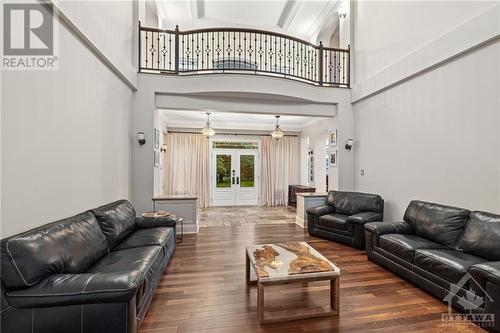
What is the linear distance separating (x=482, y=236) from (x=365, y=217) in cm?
171

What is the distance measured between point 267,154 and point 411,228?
5.94 metres

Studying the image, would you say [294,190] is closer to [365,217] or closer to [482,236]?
[365,217]

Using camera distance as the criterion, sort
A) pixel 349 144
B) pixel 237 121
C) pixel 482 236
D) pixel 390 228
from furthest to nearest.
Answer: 1. pixel 237 121
2. pixel 349 144
3. pixel 390 228
4. pixel 482 236

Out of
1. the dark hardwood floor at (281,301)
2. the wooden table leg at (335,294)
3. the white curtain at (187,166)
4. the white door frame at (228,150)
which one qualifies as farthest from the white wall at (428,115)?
the white curtain at (187,166)

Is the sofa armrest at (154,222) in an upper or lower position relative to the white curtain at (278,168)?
lower

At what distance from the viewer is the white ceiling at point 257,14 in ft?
20.1

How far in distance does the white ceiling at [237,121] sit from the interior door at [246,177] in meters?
1.08

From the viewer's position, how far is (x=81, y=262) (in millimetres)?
2158

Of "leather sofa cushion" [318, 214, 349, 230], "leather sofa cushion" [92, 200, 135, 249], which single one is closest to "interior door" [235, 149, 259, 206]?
"leather sofa cushion" [318, 214, 349, 230]

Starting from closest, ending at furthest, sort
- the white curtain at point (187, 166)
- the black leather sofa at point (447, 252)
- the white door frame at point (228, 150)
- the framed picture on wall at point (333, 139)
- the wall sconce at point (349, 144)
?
the black leather sofa at point (447, 252) → the wall sconce at point (349, 144) → the framed picture on wall at point (333, 139) → the white curtain at point (187, 166) → the white door frame at point (228, 150)

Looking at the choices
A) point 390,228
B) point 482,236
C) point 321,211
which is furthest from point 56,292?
point 321,211

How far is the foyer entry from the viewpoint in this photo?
8930mm

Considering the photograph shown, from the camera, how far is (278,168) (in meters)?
9.10

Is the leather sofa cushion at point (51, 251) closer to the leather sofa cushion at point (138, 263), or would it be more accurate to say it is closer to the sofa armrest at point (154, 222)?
the leather sofa cushion at point (138, 263)
